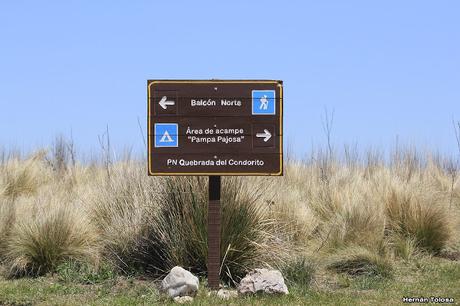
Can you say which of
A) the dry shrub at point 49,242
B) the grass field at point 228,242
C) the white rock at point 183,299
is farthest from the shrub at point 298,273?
the dry shrub at point 49,242

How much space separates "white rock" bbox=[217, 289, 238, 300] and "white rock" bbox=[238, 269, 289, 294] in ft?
0.33

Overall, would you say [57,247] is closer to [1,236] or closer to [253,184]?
[1,236]

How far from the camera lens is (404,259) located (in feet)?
43.9

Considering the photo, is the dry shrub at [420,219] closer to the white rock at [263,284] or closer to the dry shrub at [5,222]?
the white rock at [263,284]

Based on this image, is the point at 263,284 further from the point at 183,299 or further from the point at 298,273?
the point at 298,273

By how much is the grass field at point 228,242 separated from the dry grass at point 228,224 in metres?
0.02

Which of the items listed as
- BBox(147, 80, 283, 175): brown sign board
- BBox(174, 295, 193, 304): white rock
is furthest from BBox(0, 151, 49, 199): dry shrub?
BBox(174, 295, 193, 304): white rock

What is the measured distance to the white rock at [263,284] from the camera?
973 centimetres

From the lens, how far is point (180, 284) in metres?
9.57

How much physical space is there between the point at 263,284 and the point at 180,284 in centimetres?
106

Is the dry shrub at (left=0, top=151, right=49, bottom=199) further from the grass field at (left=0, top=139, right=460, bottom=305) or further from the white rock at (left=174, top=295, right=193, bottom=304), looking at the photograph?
the white rock at (left=174, top=295, right=193, bottom=304)

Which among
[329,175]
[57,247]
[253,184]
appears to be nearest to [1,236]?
[57,247]

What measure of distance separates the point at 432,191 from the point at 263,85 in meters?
6.22

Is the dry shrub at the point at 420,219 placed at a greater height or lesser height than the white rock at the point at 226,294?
greater
